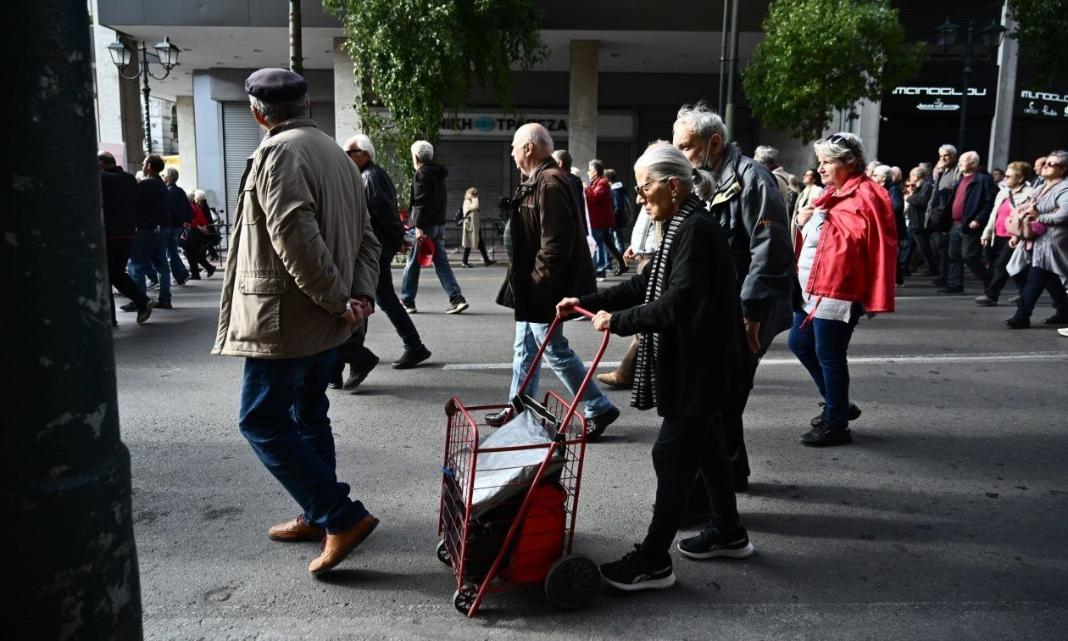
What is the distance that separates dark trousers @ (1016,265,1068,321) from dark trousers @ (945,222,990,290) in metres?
2.16

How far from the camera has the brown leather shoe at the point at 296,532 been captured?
3885 mm

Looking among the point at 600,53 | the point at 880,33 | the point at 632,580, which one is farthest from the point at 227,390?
the point at 600,53

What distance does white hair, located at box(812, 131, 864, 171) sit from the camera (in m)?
4.92

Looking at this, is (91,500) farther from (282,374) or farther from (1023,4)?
(1023,4)

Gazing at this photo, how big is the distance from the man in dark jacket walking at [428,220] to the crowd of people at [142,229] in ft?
10.1

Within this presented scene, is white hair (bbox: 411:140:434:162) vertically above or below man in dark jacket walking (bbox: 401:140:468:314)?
above

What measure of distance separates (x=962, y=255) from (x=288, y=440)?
11274mm

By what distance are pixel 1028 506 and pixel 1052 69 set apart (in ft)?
55.3

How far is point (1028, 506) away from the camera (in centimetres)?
442

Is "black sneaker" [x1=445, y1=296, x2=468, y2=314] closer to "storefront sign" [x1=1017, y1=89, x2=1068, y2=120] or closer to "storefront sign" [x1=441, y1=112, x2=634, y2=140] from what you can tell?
"storefront sign" [x1=441, y1=112, x2=634, y2=140]

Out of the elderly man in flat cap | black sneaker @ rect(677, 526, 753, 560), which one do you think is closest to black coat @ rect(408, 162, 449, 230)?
the elderly man in flat cap

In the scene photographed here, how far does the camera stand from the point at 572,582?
10.7 ft

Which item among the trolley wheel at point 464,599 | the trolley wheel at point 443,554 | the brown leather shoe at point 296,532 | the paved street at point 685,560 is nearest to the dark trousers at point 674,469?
the paved street at point 685,560

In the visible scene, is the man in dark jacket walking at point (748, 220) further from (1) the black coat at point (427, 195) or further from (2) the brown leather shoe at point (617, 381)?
(1) the black coat at point (427, 195)
